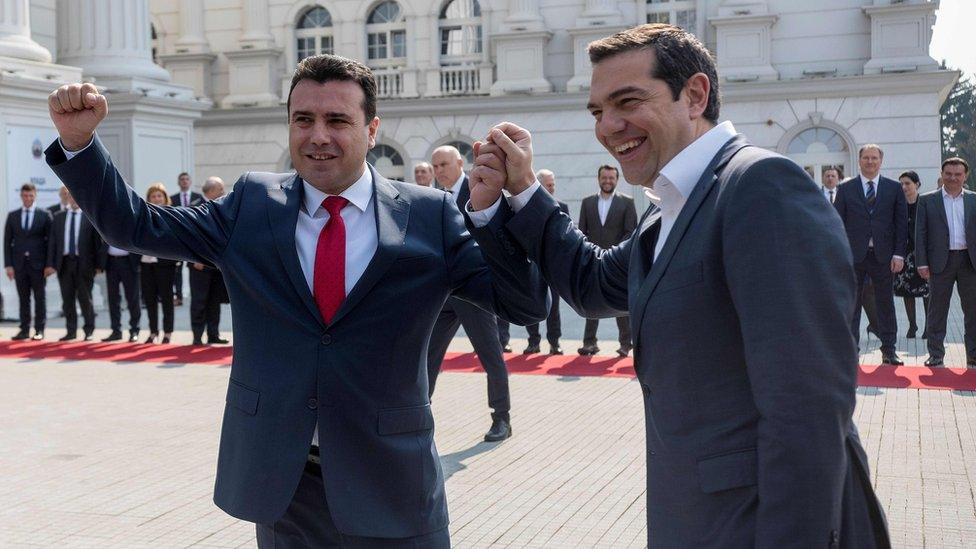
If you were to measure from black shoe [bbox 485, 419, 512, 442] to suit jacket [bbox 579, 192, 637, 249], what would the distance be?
482 cm

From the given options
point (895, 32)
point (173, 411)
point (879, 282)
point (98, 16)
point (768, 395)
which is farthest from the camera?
point (895, 32)

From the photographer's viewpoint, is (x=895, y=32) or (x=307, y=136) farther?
(x=895, y=32)

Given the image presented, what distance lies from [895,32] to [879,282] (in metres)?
11.8

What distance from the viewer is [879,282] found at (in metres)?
11.8

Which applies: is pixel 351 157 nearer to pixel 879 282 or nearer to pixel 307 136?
pixel 307 136

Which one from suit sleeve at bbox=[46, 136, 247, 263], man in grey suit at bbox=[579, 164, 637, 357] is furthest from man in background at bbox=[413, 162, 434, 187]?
suit sleeve at bbox=[46, 136, 247, 263]

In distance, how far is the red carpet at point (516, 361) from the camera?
10.2 m

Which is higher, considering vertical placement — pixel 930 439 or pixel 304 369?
pixel 304 369

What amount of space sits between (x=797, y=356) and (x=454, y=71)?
23511 mm

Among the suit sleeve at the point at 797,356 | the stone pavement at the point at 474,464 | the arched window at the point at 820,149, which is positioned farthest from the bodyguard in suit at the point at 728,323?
the arched window at the point at 820,149

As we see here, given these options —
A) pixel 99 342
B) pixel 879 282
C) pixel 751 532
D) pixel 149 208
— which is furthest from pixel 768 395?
pixel 99 342

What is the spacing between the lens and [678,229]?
2.30 m

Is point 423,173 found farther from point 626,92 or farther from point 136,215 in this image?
point 626,92

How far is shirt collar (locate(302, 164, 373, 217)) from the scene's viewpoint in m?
2.97
